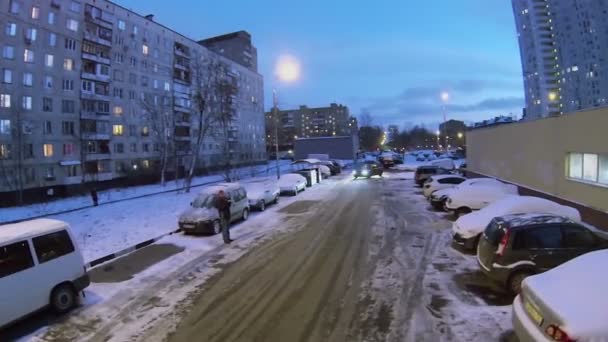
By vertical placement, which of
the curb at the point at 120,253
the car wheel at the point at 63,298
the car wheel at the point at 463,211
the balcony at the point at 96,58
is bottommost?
the curb at the point at 120,253

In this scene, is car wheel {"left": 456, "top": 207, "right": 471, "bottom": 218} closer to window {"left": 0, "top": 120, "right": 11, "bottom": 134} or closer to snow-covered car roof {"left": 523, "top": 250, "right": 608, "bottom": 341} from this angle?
snow-covered car roof {"left": 523, "top": 250, "right": 608, "bottom": 341}

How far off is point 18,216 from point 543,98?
91.3m

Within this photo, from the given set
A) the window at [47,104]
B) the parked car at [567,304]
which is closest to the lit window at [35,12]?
the window at [47,104]

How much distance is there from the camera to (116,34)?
185 ft

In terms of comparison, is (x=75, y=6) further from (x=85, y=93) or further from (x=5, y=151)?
(x=5, y=151)

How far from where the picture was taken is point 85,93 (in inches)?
2021

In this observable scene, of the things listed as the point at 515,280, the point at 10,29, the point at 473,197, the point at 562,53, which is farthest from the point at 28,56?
the point at 562,53

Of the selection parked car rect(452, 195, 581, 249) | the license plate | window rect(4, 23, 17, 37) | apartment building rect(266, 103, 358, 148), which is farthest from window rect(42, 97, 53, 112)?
apartment building rect(266, 103, 358, 148)

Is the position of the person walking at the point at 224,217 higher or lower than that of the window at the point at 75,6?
lower

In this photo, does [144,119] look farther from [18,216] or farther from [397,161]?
[397,161]

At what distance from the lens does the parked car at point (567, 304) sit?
14.0 ft

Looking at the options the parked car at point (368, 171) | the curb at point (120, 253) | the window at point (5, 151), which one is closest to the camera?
the curb at point (120, 253)

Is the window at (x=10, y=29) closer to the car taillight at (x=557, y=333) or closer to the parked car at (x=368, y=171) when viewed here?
the parked car at (x=368, y=171)

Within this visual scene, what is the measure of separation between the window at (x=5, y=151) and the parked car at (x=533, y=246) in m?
43.4
